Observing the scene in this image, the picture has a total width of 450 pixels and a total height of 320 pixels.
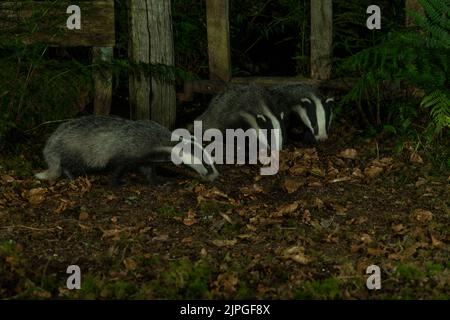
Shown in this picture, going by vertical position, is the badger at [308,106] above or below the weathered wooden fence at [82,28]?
below

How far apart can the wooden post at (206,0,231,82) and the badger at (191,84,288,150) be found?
0.53 metres

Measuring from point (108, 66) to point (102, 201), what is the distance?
166cm

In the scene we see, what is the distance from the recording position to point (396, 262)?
5105mm

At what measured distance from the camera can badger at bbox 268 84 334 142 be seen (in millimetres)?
8164

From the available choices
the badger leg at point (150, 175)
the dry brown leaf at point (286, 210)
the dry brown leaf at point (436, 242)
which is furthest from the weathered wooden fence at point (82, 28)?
the dry brown leaf at point (436, 242)

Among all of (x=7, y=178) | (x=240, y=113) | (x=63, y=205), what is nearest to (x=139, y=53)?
(x=240, y=113)

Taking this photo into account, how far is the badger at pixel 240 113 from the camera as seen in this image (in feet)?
26.1

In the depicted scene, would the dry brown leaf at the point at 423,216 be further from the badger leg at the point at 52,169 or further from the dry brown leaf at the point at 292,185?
the badger leg at the point at 52,169

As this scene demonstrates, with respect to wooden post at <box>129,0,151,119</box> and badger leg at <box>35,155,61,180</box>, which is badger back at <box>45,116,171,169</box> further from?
wooden post at <box>129,0,151,119</box>

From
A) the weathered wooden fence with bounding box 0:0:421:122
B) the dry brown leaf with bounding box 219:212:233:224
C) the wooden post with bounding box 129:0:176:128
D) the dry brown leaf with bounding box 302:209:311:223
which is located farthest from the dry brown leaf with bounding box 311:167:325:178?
the wooden post with bounding box 129:0:176:128

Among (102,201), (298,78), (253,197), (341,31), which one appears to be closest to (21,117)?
(102,201)

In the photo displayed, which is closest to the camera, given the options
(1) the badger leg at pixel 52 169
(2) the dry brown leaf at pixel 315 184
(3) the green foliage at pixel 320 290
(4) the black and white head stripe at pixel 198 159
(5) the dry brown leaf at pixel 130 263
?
(3) the green foliage at pixel 320 290

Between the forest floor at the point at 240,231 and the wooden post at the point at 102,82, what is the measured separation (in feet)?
2.63

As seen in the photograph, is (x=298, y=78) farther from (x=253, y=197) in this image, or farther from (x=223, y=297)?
(x=223, y=297)
